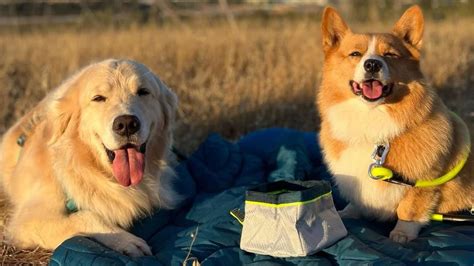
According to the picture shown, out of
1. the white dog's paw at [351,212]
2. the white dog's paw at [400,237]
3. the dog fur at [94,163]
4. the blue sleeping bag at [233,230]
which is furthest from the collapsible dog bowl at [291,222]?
the dog fur at [94,163]

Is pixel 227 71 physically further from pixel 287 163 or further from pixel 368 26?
pixel 368 26

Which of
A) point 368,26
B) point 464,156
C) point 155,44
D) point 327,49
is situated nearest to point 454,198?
point 464,156

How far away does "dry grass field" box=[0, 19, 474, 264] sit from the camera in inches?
209

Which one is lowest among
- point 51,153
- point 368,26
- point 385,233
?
point 385,233

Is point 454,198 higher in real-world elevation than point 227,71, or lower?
lower

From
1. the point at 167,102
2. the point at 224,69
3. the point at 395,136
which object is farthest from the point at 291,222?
the point at 224,69

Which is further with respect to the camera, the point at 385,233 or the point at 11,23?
the point at 11,23

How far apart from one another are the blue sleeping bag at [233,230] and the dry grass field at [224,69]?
110 centimetres

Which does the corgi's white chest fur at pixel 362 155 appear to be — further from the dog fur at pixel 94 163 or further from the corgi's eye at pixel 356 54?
the dog fur at pixel 94 163

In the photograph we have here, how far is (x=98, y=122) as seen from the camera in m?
2.71

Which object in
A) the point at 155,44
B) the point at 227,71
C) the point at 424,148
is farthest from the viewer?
the point at 155,44

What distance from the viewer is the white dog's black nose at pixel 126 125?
2.60 m

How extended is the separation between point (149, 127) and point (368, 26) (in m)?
7.15

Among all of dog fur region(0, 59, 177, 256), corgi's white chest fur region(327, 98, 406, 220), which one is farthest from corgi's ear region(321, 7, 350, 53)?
dog fur region(0, 59, 177, 256)
